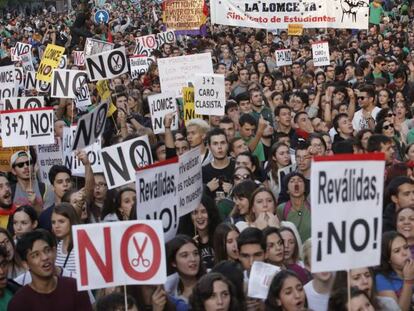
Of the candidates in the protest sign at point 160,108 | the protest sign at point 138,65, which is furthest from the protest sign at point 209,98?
the protest sign at point 138,65

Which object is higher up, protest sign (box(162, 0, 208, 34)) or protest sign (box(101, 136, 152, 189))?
protest sign (box(162, 0, 208, 34))

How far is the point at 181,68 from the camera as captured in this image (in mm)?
16891

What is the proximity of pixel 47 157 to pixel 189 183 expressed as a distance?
4.30 m

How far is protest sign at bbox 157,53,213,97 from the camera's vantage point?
16891 millimetres

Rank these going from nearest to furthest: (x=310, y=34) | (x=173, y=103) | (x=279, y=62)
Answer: (x=173, y=103) → (x=279, y=62) → (x=310, y=34)

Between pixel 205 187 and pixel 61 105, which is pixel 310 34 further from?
pixel 205 187

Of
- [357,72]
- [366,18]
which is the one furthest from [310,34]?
[357,72]

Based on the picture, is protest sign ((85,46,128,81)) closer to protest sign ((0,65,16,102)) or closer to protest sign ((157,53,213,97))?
protest sign ((157,53,213,97))

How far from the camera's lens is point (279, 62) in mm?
22500

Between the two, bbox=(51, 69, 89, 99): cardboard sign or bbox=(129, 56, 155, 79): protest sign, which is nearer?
bbox=(51, 69, 89, 99): cardboard sign

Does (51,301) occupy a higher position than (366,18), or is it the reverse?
(366,18)

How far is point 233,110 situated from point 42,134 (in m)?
3.42

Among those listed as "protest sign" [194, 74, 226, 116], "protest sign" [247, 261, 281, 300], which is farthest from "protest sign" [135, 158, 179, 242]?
"protest sign" [194, 74, 226, 116]

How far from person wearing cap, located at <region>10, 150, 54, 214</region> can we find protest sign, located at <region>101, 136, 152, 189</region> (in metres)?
1.04
